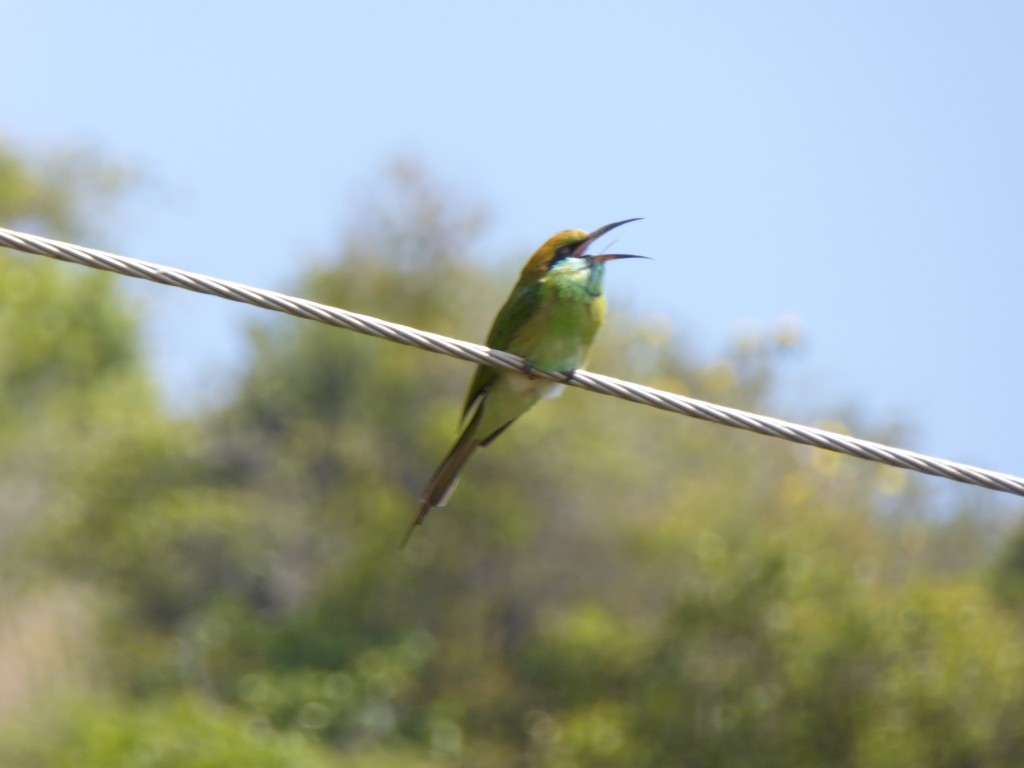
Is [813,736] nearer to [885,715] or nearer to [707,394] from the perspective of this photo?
[885,715]

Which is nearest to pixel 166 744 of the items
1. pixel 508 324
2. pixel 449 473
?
pixel 508 324

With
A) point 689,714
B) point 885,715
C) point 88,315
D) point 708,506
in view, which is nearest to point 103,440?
point 88,315

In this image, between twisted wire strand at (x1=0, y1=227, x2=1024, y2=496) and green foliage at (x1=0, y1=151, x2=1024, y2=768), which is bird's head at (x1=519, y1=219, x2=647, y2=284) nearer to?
twisted wire strand at (x1=0, y1=227, x2=1024, y2=496)

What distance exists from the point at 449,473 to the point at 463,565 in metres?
16.4

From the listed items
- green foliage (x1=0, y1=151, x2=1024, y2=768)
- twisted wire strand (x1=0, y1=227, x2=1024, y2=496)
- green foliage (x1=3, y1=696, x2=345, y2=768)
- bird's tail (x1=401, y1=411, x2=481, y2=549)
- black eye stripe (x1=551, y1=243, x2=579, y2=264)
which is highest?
black eye stripe (x1=551, y1=243, x2=579, y2=264)

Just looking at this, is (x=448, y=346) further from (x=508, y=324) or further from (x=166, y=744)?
(x=166, y=744)

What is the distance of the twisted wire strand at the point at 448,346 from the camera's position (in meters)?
2.79

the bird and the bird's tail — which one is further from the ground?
the bird

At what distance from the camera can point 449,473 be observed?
3.94m

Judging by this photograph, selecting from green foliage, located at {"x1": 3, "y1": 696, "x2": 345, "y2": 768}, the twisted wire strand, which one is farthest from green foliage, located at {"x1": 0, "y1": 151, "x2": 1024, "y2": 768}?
the twisted wire strand

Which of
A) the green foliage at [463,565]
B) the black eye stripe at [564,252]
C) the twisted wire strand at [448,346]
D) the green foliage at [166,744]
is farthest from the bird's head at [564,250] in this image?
the green foliage at [166,744]

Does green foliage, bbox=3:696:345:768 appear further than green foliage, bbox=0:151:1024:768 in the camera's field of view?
Yes

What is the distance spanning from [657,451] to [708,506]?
13.5ft

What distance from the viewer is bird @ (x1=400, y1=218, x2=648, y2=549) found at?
13.2 feet
